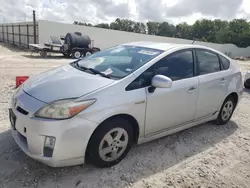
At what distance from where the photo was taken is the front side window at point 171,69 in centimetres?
317

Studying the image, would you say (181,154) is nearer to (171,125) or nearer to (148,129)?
(171,125)

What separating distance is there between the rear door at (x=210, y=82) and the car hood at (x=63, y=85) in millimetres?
1683

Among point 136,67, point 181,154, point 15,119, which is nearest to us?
point 15,119

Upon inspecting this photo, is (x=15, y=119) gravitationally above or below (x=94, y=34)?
below

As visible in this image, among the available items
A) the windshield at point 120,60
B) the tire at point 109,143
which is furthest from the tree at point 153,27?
the tire at point 109,143

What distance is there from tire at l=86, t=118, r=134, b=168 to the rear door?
4.76 feet

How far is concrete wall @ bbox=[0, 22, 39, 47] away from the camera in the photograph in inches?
1029

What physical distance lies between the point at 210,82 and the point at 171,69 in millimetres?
897

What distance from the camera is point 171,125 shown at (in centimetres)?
363

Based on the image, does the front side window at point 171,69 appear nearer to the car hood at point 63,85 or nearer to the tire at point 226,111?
the car hood at point 63,85

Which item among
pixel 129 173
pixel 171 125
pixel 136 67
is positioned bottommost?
pixel 129 173

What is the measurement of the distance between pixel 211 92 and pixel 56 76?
249 cm

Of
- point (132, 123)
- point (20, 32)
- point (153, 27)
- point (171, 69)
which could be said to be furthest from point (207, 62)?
point (153, 27)

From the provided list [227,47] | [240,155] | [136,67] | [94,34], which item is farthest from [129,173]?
[227,47]
